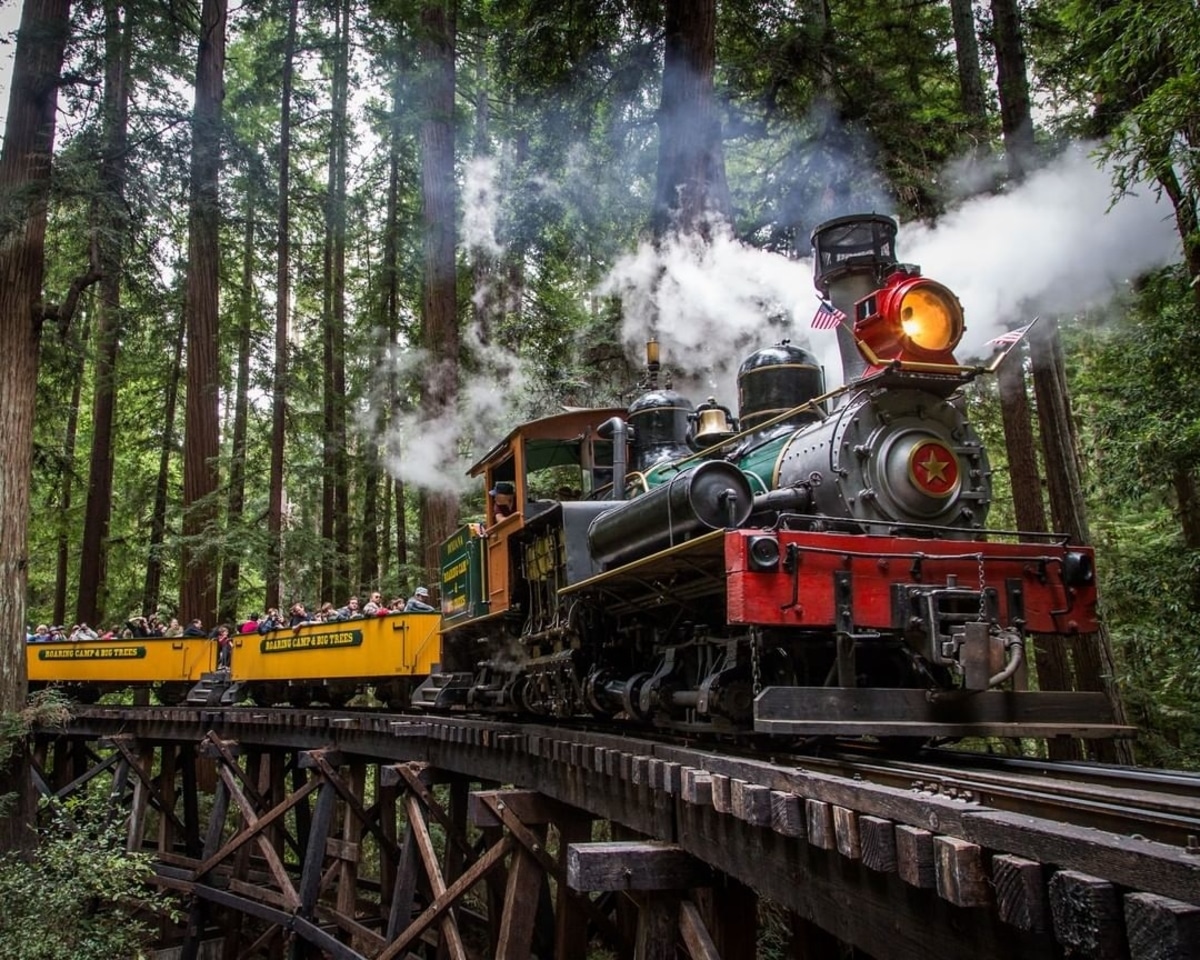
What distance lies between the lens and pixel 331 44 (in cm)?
1959

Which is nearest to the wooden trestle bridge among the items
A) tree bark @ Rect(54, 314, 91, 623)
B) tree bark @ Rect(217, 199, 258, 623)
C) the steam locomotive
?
the steam locomotive

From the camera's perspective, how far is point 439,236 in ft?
49.4

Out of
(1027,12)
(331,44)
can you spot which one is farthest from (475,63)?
(1027,12)

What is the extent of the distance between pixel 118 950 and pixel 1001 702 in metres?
8.87

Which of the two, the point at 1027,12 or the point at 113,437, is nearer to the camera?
the point at 1027,12

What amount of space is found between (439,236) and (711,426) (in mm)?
9030

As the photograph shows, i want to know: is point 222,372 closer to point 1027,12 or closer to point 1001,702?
point 1027,12

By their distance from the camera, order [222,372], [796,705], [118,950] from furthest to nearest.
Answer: [222,372] → [118,950] → [796,705]

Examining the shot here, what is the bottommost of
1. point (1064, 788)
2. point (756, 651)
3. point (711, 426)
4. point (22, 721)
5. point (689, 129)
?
point (1064, 788)

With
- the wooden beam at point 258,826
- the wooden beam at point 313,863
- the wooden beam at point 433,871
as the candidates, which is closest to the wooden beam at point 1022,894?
the wooden beam at point 433,871

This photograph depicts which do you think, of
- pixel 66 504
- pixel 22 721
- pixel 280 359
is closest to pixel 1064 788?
pixel 22 721

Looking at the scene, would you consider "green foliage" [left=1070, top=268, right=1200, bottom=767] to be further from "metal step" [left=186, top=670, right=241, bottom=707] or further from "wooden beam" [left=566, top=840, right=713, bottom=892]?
"metal step" [left=186, top=670, right=241, bottom=707]

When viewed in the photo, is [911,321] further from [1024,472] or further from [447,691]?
[447,691]

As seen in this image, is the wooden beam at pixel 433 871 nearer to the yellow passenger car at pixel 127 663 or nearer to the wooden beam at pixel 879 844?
the wooden beam at pixel 879 844
